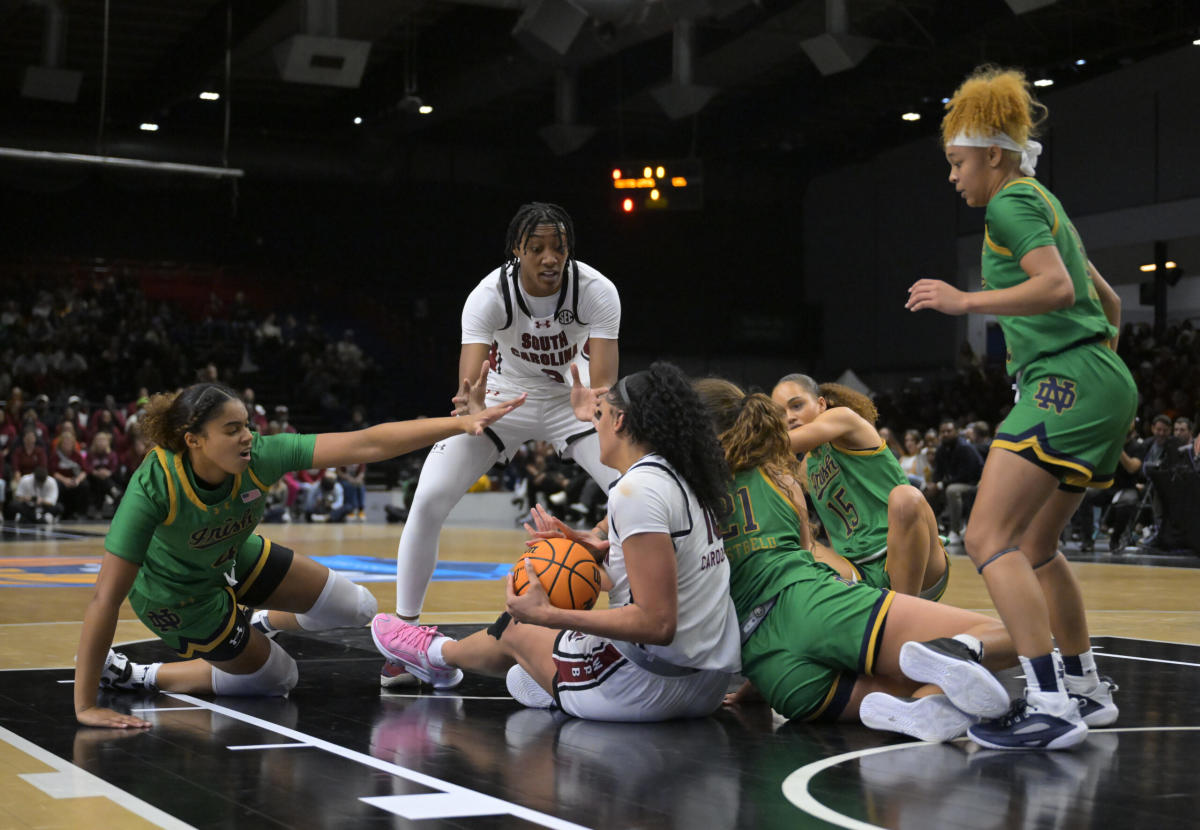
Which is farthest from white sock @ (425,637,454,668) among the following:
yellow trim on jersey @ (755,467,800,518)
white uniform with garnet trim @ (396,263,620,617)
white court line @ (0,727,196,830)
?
white court line @ (0,727,196,830)

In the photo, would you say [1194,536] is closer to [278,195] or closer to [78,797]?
[78,797]

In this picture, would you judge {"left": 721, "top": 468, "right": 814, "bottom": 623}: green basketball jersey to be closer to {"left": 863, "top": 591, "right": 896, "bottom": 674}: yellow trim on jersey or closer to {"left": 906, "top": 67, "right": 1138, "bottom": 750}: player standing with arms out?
{"left": 863, "top": 591, "right": 896, "bottom": 674}: yellow trim on jersey

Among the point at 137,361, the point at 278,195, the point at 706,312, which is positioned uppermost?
the point at 278,195

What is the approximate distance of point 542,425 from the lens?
533 cm

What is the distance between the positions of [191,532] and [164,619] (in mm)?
368

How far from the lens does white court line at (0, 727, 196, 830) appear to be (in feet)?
9.11

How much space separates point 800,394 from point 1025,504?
167 centimetres

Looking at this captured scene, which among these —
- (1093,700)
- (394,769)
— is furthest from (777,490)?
(394,769)

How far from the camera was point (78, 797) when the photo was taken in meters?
2.96

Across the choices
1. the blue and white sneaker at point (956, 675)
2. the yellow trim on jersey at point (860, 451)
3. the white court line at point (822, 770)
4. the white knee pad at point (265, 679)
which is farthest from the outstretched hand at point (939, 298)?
the white knee pad at point (265, 679)

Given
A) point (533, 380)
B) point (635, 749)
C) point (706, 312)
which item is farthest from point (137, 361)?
point (635, 749)

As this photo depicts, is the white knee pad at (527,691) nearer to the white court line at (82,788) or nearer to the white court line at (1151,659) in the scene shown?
the white court line at (82,788)

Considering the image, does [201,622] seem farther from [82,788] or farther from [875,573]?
[875,573]

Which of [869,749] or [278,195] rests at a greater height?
[278,195]
